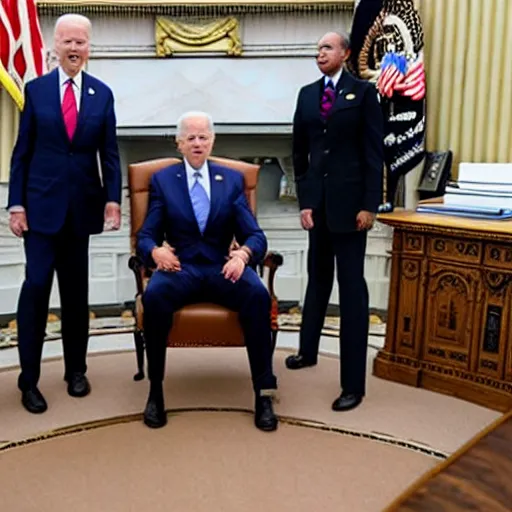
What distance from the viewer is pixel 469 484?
1153mm

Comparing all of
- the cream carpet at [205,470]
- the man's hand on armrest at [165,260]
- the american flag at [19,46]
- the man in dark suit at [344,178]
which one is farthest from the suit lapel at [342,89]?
the american flag at [19,46]

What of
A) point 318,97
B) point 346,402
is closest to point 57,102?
point 318,97

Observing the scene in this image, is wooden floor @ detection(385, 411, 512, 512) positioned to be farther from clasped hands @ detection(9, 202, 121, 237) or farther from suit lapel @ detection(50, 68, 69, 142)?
suit lapel @ detection(50, 68, 69, 142)

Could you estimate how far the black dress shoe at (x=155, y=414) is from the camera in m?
2.58

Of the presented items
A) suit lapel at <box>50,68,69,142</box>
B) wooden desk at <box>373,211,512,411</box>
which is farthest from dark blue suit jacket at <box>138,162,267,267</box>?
wooden desk at <box>373,211,512,411</box>

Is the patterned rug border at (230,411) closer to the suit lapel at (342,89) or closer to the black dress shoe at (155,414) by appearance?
the black dress shoe at (155,414)

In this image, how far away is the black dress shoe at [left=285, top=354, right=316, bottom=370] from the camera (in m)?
3.24

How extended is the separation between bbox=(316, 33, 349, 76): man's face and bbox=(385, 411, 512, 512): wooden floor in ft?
5.80

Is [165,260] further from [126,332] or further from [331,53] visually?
[126,332]

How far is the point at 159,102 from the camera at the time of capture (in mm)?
4188

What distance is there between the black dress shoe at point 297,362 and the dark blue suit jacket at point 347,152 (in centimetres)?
73

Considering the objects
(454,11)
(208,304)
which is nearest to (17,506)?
(208,304)

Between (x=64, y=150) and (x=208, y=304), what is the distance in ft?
2.51

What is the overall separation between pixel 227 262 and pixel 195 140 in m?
0.47
